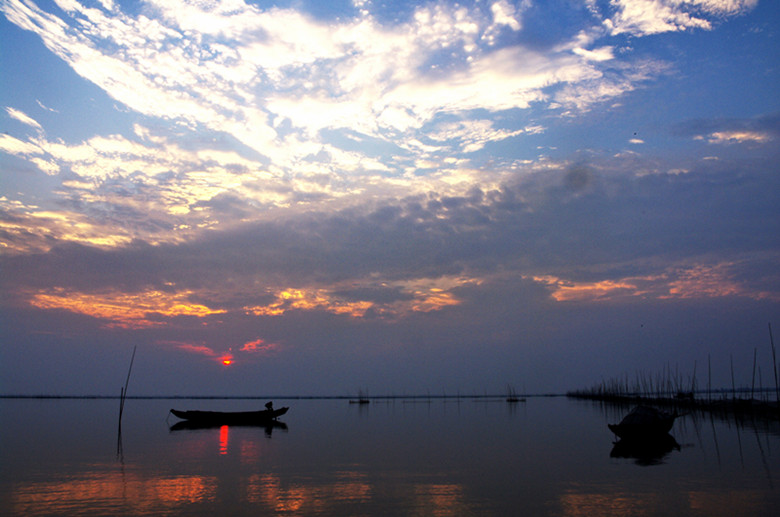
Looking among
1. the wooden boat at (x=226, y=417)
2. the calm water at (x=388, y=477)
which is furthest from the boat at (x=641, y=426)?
the wooden boat at (x=226, y=417)

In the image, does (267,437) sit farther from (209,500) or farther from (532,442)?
(209,500)

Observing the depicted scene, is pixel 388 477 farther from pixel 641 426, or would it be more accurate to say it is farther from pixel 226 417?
pixel 226 417

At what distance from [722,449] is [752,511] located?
12786mm

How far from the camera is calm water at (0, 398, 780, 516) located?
12.9 m

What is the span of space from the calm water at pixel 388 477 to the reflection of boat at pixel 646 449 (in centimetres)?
35

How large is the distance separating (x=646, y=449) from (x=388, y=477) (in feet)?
44.8

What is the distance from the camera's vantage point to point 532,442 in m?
27.3

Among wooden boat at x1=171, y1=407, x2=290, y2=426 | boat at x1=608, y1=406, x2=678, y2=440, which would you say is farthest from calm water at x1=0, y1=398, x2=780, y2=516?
wooden boat at x1=171, y1=407, x2=290, y2=426

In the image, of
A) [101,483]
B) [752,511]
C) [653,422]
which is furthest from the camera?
[653,422]

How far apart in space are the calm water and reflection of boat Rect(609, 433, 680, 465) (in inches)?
13.6

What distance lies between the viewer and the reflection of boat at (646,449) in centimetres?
2117

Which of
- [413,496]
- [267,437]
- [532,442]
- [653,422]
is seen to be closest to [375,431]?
[267,437]

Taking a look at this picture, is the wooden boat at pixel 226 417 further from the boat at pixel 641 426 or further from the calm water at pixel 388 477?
the boat at pixel 641 426

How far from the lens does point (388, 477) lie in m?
17.0
